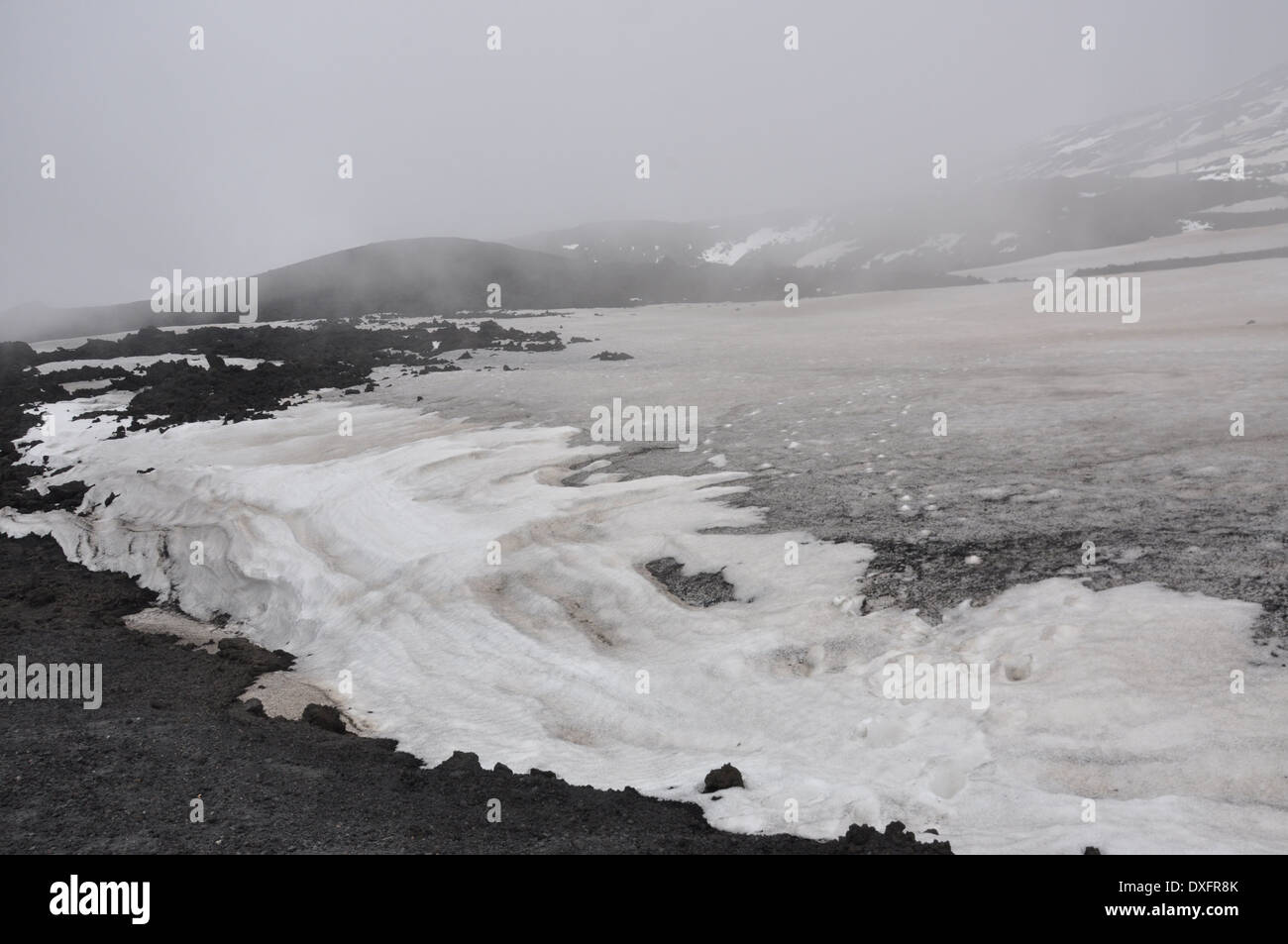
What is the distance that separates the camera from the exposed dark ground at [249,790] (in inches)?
272

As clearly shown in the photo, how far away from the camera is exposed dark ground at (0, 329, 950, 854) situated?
6.91m

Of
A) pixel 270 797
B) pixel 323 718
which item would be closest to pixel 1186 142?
pixel 323 718

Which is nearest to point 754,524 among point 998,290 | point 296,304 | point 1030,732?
point 1030,732

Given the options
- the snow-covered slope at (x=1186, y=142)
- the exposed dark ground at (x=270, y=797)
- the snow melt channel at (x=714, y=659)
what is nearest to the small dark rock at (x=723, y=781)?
the snow melt channel at (x=714, y=659)

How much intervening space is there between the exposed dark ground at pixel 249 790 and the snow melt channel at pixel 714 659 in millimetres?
559

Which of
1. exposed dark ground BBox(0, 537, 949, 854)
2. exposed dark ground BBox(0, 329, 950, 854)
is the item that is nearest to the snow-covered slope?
exposed dark ground BBox(0, 329, 950, 854)

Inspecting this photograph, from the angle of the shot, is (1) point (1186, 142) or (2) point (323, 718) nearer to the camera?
(2) point (323, 718)

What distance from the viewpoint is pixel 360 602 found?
14133mm

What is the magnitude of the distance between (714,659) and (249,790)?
4789 mm

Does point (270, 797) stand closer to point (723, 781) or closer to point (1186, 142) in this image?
point (723, 781)

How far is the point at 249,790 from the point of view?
7.97 m

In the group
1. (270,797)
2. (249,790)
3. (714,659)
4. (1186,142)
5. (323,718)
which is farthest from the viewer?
(1186,142)
